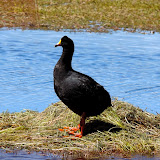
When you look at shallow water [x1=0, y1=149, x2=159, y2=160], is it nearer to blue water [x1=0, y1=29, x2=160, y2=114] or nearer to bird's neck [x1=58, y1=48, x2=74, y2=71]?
bird's neck [x1=58, y1=48, x2=74, y2=71]

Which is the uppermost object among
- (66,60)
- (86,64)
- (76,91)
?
(66,60)

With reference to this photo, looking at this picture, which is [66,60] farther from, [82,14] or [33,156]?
[82,14]

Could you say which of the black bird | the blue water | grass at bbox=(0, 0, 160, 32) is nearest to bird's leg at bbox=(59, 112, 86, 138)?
the black bird

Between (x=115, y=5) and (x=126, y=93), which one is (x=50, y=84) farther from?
(x=115, y=5)

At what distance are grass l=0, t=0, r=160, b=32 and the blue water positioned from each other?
7.48 feet

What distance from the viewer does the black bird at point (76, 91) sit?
25.8 ft

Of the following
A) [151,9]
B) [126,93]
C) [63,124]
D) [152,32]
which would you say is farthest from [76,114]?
[151,9]

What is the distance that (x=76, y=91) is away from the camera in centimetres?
788

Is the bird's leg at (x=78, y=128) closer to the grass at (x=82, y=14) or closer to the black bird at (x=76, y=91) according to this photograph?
the black bird at (x=76, y=91)

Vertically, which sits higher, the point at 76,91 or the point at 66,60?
the point at 66,60

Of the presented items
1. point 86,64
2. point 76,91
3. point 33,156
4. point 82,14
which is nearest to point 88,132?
point 76,91

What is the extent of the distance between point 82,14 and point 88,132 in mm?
20354

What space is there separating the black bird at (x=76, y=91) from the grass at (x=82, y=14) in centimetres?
1611

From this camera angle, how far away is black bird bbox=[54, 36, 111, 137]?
25.8 feet
